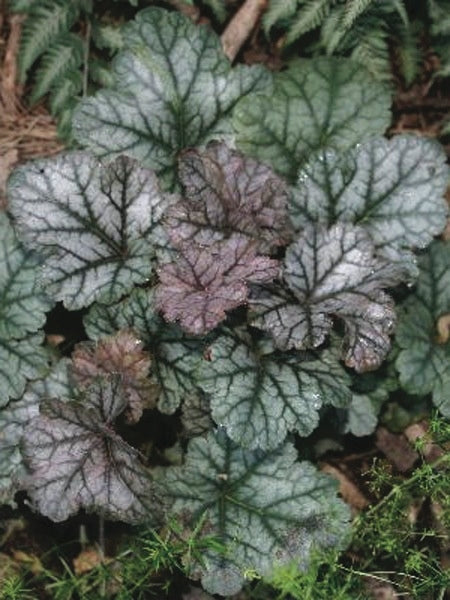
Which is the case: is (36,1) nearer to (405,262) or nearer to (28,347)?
(28,347)

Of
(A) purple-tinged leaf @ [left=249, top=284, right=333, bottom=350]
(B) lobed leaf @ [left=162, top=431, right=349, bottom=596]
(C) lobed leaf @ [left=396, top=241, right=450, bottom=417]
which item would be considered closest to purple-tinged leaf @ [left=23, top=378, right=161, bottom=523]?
(B) lobed leaf @ [left=162, top=431, right=349, bottom=596]

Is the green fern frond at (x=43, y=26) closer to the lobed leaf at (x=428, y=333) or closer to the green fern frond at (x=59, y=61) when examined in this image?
the green fern frond at (x=59, y=61)

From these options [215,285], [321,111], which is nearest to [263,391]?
[215,285]

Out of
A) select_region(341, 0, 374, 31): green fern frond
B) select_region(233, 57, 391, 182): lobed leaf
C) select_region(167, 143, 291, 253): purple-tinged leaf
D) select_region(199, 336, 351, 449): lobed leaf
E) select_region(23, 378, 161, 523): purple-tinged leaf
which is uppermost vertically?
select_region(341, 0, 374, 31): green fern frond

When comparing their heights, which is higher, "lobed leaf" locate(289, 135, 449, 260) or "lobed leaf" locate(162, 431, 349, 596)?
"lobed leaf" locate(289, 135, 449, 260)

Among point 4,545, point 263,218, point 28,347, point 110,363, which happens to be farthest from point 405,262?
point 4,545

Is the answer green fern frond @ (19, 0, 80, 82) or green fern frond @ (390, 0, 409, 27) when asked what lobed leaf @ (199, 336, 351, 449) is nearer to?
green fern frond @ (390, 0, 409, 27)

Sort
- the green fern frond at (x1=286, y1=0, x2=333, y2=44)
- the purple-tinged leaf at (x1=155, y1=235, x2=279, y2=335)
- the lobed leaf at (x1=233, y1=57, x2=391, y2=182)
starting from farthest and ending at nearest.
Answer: the green fern frond at (x1=286, y1=0, x2=333, y2=44) → the lobed leaf at (x1=233, y1=57, x2=391, y2=182) → the purple-tinged leaf at (x1=155, y1=235, x2=279, y2=335)

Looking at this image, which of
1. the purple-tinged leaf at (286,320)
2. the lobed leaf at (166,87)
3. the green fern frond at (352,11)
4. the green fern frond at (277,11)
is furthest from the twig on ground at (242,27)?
the purple-tinged leaf at (286,320)
